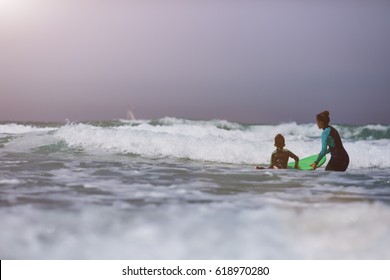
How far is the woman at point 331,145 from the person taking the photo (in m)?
5.95

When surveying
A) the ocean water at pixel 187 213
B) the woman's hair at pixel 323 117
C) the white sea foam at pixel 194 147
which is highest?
the woman's hair at pixel 323 117

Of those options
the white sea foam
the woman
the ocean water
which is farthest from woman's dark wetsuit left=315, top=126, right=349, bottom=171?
the white sea foam

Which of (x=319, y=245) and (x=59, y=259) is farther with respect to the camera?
(x=319, y=245)

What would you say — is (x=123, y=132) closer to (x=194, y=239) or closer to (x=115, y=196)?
(x=115, y=196)

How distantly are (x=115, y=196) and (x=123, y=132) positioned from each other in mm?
6769

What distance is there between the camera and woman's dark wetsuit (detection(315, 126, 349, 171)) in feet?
19.7

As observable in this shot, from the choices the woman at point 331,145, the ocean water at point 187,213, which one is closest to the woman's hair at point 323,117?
the woman at point 331,145

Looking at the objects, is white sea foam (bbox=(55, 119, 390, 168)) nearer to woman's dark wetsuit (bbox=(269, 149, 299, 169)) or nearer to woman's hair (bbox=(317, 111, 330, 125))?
woman's dark wetsuit (bbox=(269, 149, 299, 169))

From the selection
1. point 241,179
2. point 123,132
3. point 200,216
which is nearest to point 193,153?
point 123,132

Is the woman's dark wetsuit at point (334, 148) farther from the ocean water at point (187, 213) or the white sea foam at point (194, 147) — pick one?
the white sea foam at point (194, 147)

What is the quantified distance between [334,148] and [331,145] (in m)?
0.06
